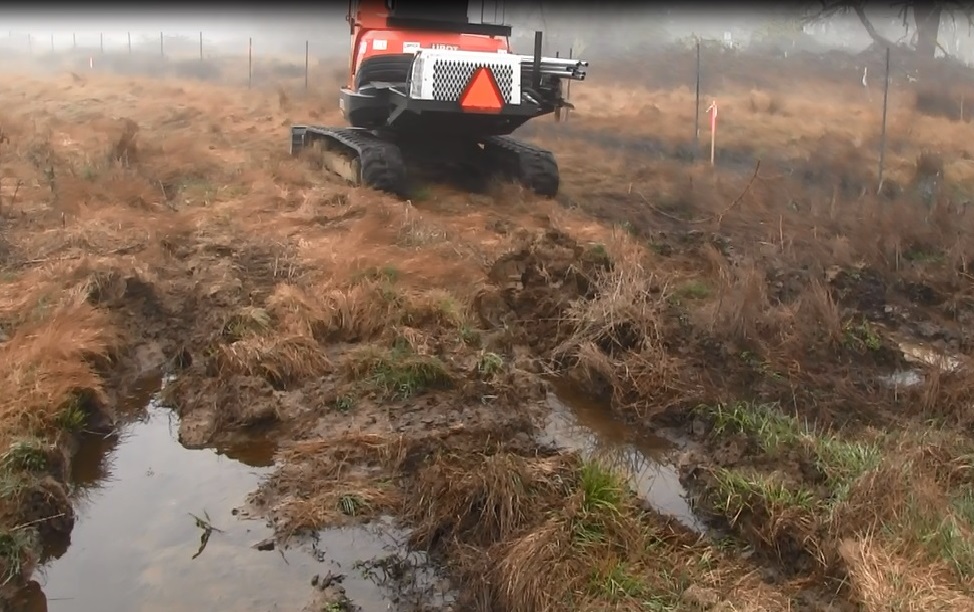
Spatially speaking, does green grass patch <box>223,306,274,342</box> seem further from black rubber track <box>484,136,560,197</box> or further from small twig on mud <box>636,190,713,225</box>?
small twig on mud <box>636,190,713,225</box>

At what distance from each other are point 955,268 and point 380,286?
4859 mm

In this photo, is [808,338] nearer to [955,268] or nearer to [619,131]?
[955,268]

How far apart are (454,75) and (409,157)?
7.09 ft

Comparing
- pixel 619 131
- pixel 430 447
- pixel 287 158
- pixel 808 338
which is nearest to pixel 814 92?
pixel 619 131

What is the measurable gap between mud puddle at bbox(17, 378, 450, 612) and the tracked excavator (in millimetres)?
5358

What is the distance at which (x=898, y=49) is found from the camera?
30531mm

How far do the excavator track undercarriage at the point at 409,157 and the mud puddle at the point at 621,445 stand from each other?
4.91m

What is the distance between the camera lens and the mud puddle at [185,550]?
12.4 ft

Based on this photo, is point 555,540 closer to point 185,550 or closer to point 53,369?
point 185,550

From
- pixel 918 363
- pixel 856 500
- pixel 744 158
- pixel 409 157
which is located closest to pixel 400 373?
pixel 856 500

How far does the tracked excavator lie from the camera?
30.2ft

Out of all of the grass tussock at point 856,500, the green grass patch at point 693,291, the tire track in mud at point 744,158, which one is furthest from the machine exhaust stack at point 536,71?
the grass tussock at point 856,500

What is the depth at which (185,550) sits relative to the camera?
4082 millimetres

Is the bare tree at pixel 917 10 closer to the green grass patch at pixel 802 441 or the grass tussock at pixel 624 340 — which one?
the grass tussock at pixel 624 340
